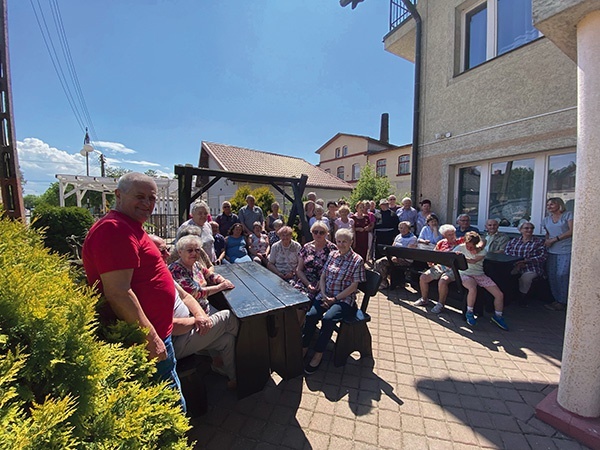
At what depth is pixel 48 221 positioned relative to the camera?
22.3ft

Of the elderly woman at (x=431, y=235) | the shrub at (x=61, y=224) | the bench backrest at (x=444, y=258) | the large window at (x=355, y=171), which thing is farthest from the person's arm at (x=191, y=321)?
the large window at (x=355, y=171)

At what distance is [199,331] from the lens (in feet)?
6.74

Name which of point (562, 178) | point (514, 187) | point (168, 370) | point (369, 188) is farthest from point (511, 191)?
point (369, 188)

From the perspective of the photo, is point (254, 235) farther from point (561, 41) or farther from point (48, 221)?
point (48, 221)

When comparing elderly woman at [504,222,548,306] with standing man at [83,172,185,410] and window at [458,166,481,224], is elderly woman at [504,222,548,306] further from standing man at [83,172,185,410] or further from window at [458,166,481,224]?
standing man at [83,172,185,410]

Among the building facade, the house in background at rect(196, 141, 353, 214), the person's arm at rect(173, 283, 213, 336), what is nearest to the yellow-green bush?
the person's arm at rect(173, 283, 213, 336)

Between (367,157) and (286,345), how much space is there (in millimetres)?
25455

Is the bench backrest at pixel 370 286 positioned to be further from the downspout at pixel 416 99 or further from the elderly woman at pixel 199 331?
the downspout at pixel 416 99

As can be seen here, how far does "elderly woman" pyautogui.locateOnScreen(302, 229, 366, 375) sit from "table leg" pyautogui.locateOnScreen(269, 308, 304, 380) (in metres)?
0.25

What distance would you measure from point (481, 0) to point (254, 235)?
6419mm

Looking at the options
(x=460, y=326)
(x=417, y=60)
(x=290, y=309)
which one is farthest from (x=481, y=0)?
(x=290, y=309)

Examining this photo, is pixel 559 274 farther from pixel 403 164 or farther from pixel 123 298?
pixel 403 164

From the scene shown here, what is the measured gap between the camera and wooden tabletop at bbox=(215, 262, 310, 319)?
2.21 m

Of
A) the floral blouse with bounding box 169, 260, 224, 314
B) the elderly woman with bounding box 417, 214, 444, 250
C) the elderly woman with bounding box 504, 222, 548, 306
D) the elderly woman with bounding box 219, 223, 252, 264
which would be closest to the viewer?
the floral blouse with bounding box 169, 260, 224, 314
